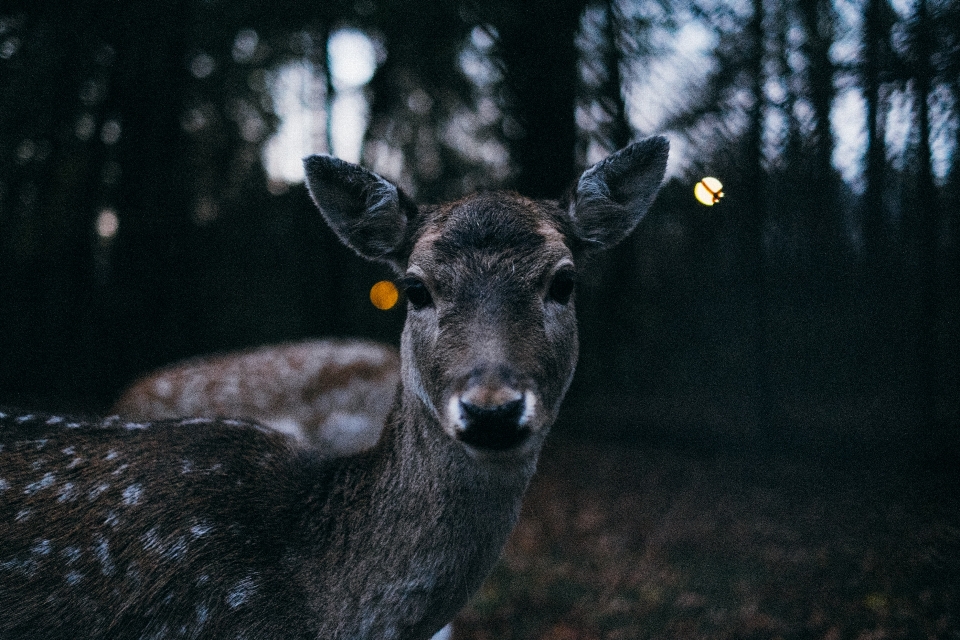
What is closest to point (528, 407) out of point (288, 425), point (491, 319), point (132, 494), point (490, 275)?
point (491, 319)

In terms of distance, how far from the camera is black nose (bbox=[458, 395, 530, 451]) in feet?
5.49

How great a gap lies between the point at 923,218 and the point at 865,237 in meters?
0.39

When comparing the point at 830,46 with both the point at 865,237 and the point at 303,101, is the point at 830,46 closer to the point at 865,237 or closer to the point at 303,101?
the point at 865,237

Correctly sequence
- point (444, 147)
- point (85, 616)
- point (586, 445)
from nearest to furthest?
point (85, 616) < point (586, 445) < point (444, 147)

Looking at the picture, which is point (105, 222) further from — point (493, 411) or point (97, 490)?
point (493, 411)

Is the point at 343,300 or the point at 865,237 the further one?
the point at 343,300

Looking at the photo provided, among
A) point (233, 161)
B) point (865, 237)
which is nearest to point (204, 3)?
point (865, 237)

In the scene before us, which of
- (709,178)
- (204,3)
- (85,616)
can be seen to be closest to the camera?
(85,616)

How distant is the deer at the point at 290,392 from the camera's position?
18.4 ft

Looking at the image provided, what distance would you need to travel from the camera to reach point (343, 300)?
997cm

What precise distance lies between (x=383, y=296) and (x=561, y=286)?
6.44 m

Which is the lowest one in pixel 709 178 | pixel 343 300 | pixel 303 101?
pixel 343 300

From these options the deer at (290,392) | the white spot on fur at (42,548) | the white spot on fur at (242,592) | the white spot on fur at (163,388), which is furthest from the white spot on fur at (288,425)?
the white spot on fur at (242,592)

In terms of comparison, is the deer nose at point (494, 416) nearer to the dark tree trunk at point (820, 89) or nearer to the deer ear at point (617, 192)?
the deer ear at point (617, 192)
